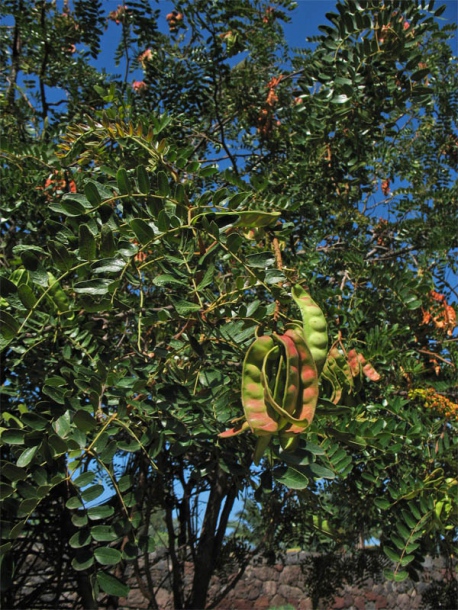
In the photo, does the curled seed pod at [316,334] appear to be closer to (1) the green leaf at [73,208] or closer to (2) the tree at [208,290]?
(2) the tree at [208,290]

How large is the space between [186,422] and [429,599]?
10.2 ft

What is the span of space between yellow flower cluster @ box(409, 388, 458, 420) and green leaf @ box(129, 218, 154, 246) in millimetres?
1092

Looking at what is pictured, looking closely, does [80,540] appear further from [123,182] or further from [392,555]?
[392,555]

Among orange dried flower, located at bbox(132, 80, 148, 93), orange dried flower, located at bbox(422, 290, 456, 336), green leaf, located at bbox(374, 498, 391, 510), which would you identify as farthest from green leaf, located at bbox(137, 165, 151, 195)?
orange dried flower, located at bbox(132, 80, 148, 93)

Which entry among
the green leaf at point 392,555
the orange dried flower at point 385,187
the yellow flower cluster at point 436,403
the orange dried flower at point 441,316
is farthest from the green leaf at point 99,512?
the orange dried flower at point 385,187

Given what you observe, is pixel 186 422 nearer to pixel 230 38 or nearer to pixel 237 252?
pixel 237 252

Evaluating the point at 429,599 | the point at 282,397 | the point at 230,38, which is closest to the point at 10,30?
the point at 230,38

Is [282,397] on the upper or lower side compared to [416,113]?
lower

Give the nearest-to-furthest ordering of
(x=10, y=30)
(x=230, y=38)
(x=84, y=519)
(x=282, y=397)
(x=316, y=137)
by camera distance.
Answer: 1. (x=282, y=397)
2. (x=84, y=519)
3. (x=316, y=137)
4. (x=230, y=38)
5. (x=10, y=30)

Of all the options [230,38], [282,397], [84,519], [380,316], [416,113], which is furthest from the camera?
[416,113]

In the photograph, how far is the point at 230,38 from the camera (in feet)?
9.11

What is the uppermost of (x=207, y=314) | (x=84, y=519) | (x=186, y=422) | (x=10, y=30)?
(x=10, y=30)

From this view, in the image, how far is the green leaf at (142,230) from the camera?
1.13 metres

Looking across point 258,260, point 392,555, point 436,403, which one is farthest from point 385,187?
point 258,260
